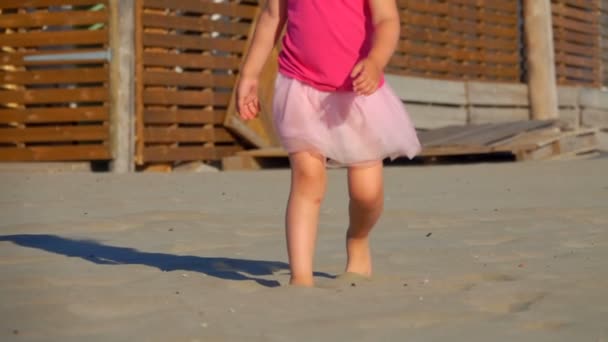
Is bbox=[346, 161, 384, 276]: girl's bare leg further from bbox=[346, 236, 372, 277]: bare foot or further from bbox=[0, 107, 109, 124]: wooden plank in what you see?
bbox=[0, 107, 109, 124]: wooden plank

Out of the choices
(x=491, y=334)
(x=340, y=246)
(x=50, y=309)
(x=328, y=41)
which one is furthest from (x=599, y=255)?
(x=50, y=309)

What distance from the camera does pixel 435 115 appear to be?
1409 cm

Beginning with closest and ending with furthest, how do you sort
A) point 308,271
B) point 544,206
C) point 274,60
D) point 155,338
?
1. point 155,338
2. point 308,271
3. point 544,206
4. point 274,60

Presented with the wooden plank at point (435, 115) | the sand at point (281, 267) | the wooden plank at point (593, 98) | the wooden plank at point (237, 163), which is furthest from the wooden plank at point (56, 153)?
the wooden plank at point (593, 98)

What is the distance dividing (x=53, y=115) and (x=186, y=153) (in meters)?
1.19

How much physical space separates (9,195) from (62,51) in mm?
3535

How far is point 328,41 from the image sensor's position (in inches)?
165

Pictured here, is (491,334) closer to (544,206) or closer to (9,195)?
(544,206)

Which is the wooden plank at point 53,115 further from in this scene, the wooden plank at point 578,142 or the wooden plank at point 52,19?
the wooden plank at point 578,142

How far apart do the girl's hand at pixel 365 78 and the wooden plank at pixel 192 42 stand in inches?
287

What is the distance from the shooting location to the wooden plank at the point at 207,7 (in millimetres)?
11258

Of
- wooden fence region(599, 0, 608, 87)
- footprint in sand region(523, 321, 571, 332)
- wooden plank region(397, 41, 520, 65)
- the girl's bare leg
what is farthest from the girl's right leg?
wooden fence region(599, 0, 608, 87)

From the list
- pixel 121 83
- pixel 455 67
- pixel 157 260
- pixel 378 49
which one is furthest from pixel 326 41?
pixel 455 67

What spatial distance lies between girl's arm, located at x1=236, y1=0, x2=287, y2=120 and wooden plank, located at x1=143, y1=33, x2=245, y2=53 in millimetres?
6840
